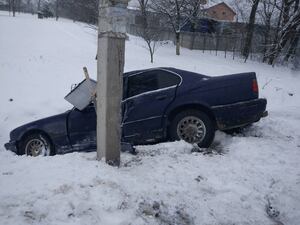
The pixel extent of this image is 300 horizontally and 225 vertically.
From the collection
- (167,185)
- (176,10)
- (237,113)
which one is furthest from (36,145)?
(176,10)

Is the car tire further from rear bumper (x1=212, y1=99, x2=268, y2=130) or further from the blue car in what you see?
rear bumper (x1=212, y1=99, x2=268, y2=130)

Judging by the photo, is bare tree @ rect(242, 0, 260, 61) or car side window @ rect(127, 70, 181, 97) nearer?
car side window @ rect(127, 70, 181, 97)

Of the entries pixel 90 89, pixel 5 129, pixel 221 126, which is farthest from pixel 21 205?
pixel 5 129

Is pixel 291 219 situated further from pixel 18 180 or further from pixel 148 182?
pixel 18 180

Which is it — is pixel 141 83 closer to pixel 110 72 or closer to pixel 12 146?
pixel 110 72

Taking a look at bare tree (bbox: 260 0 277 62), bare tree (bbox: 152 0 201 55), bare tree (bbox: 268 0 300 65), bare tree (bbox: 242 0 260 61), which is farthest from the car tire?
bare tree (bbox: 242 0 260 61)

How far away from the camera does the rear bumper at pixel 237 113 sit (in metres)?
6.41

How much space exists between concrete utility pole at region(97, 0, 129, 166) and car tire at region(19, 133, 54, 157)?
2.35 meters

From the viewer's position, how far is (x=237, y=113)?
21.2 feet

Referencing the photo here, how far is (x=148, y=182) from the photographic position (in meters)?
4.40

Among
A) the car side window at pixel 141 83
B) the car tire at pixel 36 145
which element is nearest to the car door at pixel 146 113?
the car side window at pixel 141 83

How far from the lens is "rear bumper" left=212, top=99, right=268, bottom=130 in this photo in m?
6.41

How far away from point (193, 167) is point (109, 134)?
1.32 meters

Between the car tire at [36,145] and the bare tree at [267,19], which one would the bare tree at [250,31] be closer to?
the bare tree at [267,19]
